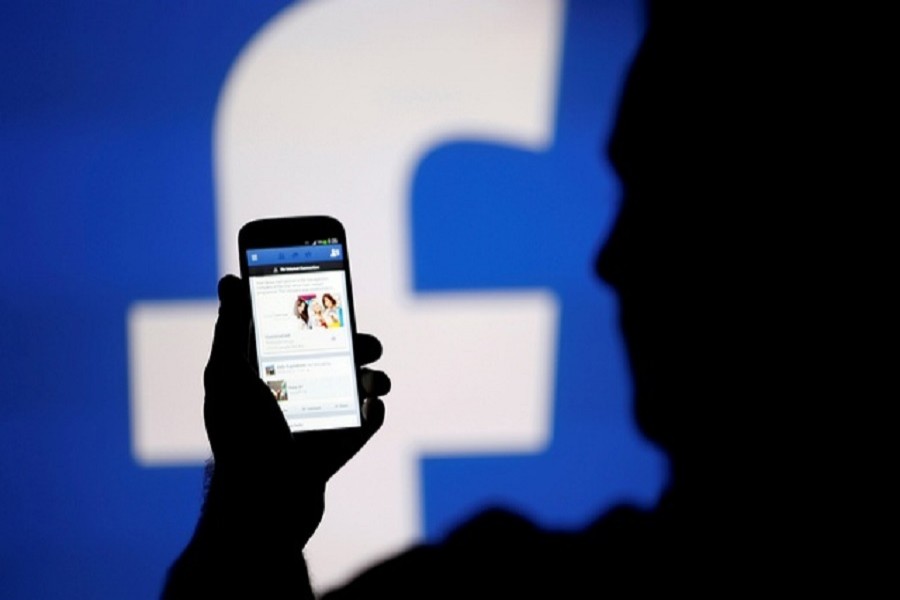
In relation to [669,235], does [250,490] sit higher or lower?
lower

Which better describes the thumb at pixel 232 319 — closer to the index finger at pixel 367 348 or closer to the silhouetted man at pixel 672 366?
the index finger at pixel 367 348

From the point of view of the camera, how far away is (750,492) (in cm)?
129

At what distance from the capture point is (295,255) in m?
1.09

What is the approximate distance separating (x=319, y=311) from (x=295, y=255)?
7 cm

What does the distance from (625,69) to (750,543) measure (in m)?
0.64

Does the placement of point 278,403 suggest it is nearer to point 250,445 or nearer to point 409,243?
point 250,445

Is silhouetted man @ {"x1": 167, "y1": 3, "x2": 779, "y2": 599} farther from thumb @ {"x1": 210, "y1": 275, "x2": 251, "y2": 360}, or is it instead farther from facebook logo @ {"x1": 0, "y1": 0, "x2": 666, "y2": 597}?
thumb @ {"x1": 210, "y1": 275, "x2": 251, "y2": 360}

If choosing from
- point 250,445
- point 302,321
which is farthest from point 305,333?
point 250,445

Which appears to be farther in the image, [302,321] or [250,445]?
[302,321]

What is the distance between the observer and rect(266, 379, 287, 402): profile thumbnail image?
1.07 m

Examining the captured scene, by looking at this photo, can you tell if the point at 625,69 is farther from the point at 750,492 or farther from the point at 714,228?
the point at 750,492

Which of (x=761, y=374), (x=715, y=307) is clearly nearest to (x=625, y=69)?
(x=715, y=307)

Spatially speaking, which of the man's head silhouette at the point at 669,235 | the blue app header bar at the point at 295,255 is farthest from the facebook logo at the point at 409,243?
the blue app header bar at the point at 295,255

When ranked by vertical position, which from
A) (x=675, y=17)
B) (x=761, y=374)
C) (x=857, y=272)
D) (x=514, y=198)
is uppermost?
(x=675, y=17)
